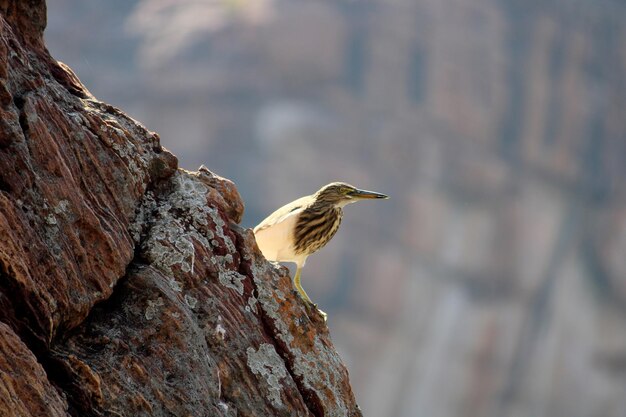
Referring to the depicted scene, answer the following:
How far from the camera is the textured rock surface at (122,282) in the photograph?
375cm

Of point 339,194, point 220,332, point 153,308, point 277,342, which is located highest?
point 339,194

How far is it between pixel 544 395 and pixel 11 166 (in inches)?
1077

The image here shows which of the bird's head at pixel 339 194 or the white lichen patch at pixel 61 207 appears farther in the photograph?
the bird's head at pixel 339 194

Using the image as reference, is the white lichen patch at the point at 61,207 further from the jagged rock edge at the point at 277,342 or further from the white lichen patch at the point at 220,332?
the jagged rock edge at the point at 277,342

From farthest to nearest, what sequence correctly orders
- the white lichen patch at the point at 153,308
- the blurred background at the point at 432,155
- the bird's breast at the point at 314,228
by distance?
the blurred background at the point at 432,155 → the bird's breast at the point at 314,228 → the white lichen patch at the point at 153,308

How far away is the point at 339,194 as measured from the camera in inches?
281

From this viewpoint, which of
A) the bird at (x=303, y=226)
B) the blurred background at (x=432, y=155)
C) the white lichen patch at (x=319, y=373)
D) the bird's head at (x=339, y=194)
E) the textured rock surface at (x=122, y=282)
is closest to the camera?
the textured rock surface at (x=122, y=282)

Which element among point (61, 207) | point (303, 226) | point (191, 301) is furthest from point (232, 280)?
point (303, 226)

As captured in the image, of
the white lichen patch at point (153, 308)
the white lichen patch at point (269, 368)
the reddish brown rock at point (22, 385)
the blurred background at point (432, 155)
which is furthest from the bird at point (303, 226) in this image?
the blurred background at point (432, 155)

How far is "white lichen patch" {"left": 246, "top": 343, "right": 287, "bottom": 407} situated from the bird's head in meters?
2.46

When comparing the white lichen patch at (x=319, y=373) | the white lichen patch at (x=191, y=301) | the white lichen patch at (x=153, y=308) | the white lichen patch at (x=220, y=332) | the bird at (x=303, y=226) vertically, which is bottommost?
the white lichen patch at (x=153, y=308)

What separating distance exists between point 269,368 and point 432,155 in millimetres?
29181

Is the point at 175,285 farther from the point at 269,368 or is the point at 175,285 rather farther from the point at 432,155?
the point at 432,155

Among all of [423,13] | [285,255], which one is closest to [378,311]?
[423,13]
